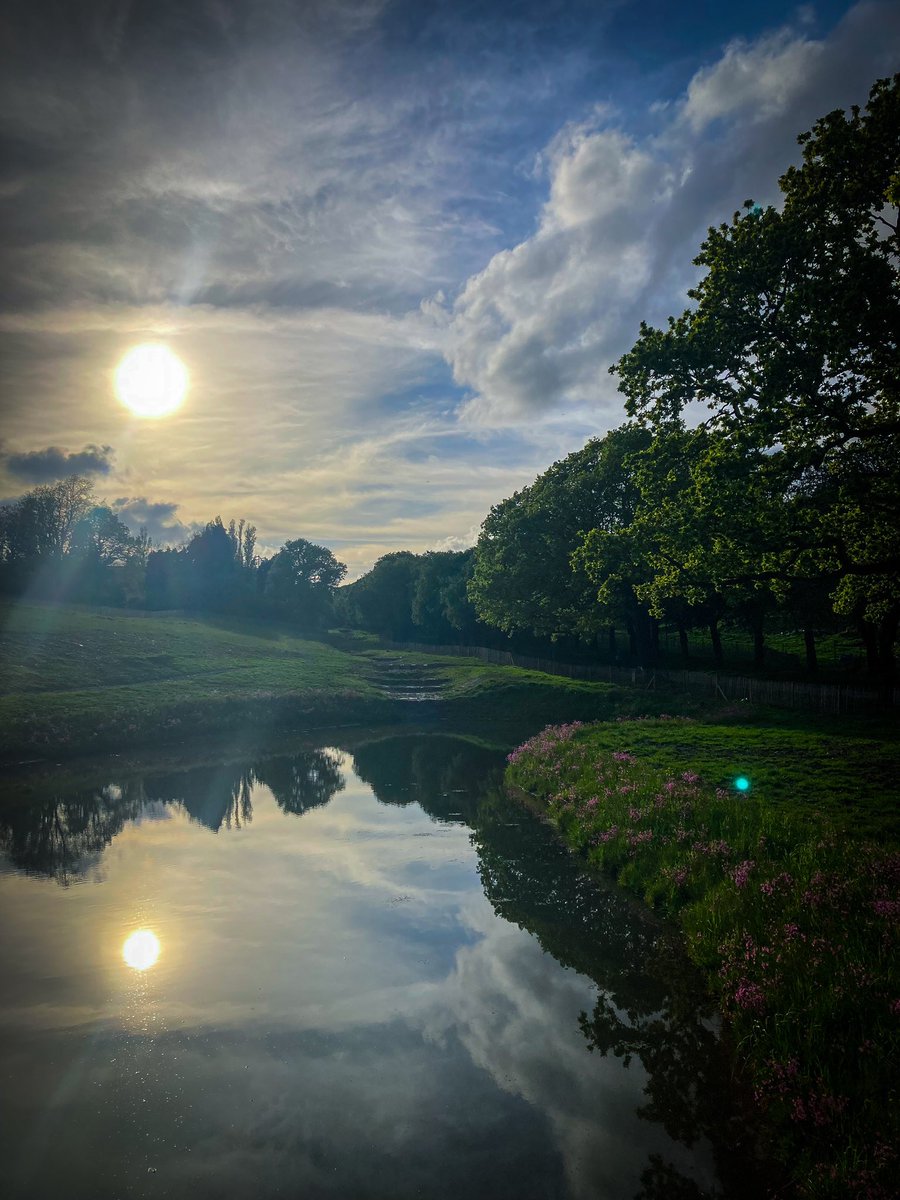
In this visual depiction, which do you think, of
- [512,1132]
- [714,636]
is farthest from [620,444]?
[512,1132]

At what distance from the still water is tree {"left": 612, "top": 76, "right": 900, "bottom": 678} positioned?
13.0m

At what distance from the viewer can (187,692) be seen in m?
51.7

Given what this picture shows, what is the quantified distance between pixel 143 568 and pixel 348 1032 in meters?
140

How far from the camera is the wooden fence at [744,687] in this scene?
108 feet

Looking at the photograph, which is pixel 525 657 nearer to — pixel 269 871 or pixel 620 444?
pixel 620 444

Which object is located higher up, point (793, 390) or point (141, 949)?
point (793, 390)

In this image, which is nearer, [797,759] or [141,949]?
[141,949]

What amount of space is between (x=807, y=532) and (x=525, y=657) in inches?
2109

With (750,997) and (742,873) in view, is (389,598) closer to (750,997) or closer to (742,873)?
(742,873)

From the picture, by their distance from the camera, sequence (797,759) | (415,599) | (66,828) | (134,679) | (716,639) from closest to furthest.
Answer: (797,759)
(66,828)
(134,679)
(716,639)
(415,599)

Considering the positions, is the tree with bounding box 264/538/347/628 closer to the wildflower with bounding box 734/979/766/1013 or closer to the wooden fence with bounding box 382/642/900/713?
the wooden fence with bounding box 382/642/900/713

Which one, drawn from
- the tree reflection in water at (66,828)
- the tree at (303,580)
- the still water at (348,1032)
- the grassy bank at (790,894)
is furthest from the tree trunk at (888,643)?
the tree at (303,580)

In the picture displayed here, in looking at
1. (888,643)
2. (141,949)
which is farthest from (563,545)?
(141,949)

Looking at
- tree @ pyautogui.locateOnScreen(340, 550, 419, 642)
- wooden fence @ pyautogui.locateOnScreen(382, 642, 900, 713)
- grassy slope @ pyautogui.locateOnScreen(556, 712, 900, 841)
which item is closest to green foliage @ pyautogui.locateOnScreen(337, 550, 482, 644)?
tree @ pyautogui.locateOnScreen(340, 550, 419, 642)
